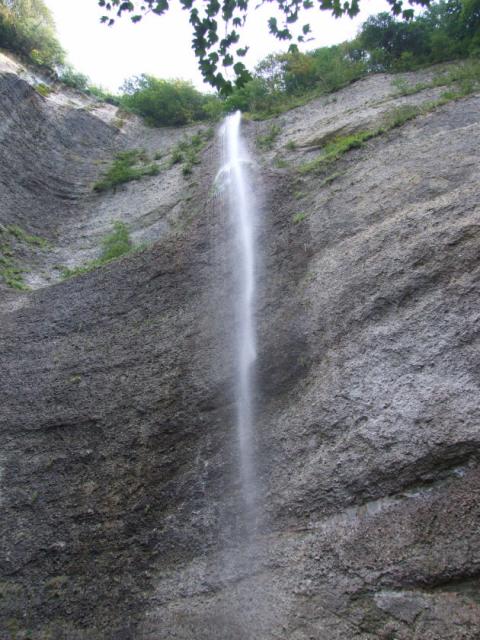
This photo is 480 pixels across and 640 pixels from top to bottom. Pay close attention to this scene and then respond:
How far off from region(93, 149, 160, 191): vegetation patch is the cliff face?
5.49 m

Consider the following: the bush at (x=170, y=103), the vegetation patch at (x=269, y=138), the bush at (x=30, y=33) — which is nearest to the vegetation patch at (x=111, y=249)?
the vegetation patch at (x=269, y=138)

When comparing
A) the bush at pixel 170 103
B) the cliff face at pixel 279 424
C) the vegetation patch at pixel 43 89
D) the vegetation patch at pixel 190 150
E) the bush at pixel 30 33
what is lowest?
the cliff face at pixel 279 424

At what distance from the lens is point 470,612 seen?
10.8 ft

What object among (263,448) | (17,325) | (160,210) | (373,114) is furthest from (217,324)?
(373,114)

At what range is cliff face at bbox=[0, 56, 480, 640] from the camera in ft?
12.7

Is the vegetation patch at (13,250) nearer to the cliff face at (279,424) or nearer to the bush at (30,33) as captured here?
the cliff face at (279,424)

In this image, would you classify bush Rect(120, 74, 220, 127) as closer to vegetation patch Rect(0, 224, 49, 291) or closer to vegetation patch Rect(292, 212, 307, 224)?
vegetation patch Rect(0, 224, 49, 291)

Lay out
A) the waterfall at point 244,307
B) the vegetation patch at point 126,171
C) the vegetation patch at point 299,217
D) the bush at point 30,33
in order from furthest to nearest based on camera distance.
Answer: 1. the bush at point 30,33
2. the vegetation patch at point 126,171
3. the vegetation patch at point 299,217
4. the waterfall at point 244,307

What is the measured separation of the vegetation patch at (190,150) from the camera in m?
14.2

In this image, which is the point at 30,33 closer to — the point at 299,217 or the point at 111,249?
the point at 111,249

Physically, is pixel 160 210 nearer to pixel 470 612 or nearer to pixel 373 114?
pixel 373 114

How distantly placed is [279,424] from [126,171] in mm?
11006

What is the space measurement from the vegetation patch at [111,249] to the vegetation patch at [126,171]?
2.78m

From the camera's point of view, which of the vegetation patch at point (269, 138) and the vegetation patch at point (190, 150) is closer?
the vegetation patch at point (269, 138)
